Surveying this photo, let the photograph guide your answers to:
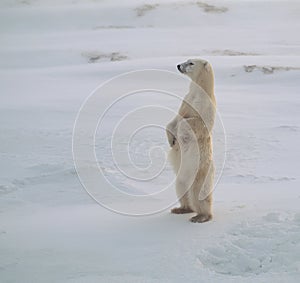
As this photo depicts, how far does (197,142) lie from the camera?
4.32 metres

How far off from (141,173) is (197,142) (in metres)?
1.82

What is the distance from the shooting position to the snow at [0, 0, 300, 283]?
3672 millimetres

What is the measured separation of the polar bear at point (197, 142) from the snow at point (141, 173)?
0.67 ft

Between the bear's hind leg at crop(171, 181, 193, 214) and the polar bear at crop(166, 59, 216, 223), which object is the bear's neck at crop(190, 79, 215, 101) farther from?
the bear's hind leg at crop(171, 181, 193, 214)

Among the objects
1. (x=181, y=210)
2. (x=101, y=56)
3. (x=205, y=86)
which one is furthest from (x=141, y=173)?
(x=101, y=56)

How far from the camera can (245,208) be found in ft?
15.5

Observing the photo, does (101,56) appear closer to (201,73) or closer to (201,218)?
(201,73)

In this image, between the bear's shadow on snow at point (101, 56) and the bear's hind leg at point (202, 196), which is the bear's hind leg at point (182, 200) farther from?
the bear's shadow on snow at point (101, 56)

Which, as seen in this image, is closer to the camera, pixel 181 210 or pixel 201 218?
pixel 201 218

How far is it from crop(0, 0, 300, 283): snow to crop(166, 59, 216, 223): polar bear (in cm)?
20

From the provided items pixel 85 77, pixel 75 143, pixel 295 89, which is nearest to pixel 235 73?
pixel 295 89

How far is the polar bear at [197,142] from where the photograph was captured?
169 inches

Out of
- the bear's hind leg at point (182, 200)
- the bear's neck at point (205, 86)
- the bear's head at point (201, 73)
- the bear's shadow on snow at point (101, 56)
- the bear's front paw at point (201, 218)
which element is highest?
the bear's shadow on snow at point (101, 56)

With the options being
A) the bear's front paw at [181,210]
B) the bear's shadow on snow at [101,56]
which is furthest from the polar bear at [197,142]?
the bear's shadow on snow at [101,56]
